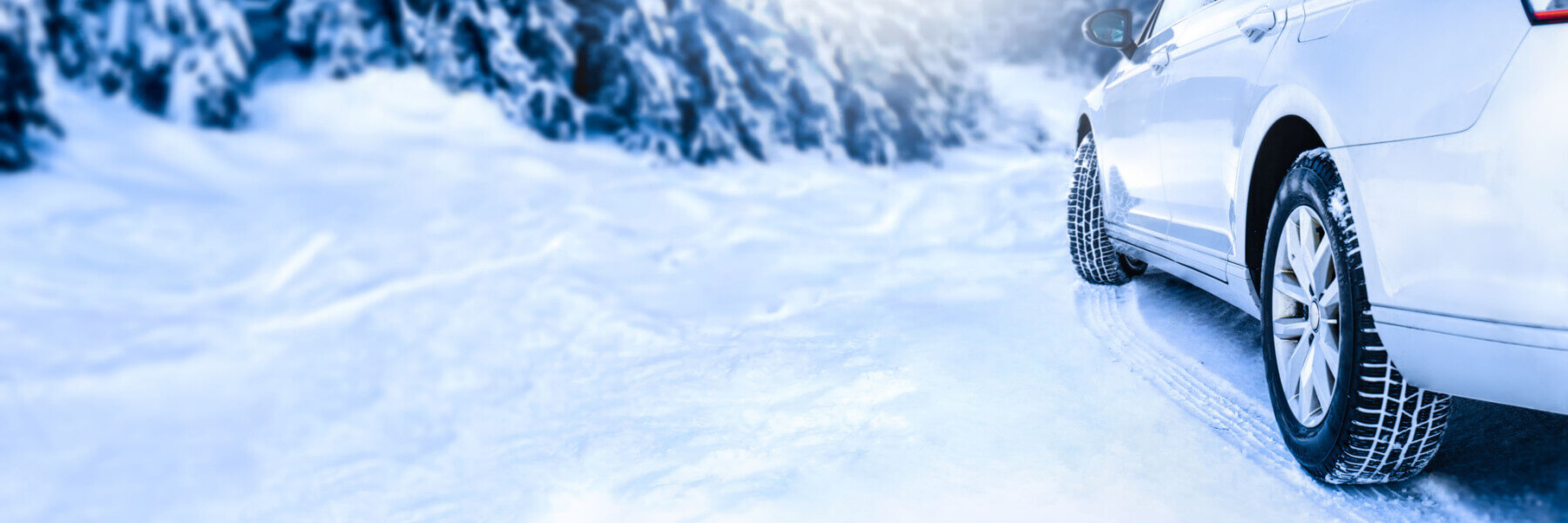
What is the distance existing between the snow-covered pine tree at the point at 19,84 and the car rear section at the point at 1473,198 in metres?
5.54

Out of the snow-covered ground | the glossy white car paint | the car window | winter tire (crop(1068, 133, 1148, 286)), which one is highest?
the car window

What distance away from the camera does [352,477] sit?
2.89 m

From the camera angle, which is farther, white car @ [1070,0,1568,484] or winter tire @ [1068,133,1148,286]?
winter tire @ [1068,133,1148,286]

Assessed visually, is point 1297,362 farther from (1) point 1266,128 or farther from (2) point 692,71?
(2) point 692,71

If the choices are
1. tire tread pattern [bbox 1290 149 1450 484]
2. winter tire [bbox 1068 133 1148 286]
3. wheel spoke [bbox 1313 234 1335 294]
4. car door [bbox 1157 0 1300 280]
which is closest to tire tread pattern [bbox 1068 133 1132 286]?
winter tire [bbox 1068 133 1148 286]

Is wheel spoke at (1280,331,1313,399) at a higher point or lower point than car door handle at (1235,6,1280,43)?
lower

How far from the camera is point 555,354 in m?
3.94

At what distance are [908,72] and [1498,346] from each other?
31.0 feet

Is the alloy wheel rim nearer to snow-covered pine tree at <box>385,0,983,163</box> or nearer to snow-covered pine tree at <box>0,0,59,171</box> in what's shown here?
snow-covered pine tree at <box>0,0,59,171</box>

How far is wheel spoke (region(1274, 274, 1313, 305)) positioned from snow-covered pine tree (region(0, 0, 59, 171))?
539 centimetres

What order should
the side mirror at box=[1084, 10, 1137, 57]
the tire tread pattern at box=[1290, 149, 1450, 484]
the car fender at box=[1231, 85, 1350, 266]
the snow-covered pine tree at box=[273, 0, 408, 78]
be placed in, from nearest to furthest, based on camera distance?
the tire tread pattern at box=[1290, 149, 1450, 484]
the car fender at box=[1231, 85, 1350, 266]
the side mirror at box=[1084, 10, 1137, 57]
the snow-covered pine tree at box=[273, 0, 408, 78]

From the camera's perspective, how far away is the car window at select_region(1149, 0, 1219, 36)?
311cm

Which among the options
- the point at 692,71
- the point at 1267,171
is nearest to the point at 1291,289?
the point at 1267,171

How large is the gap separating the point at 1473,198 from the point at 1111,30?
2357 millimetres
